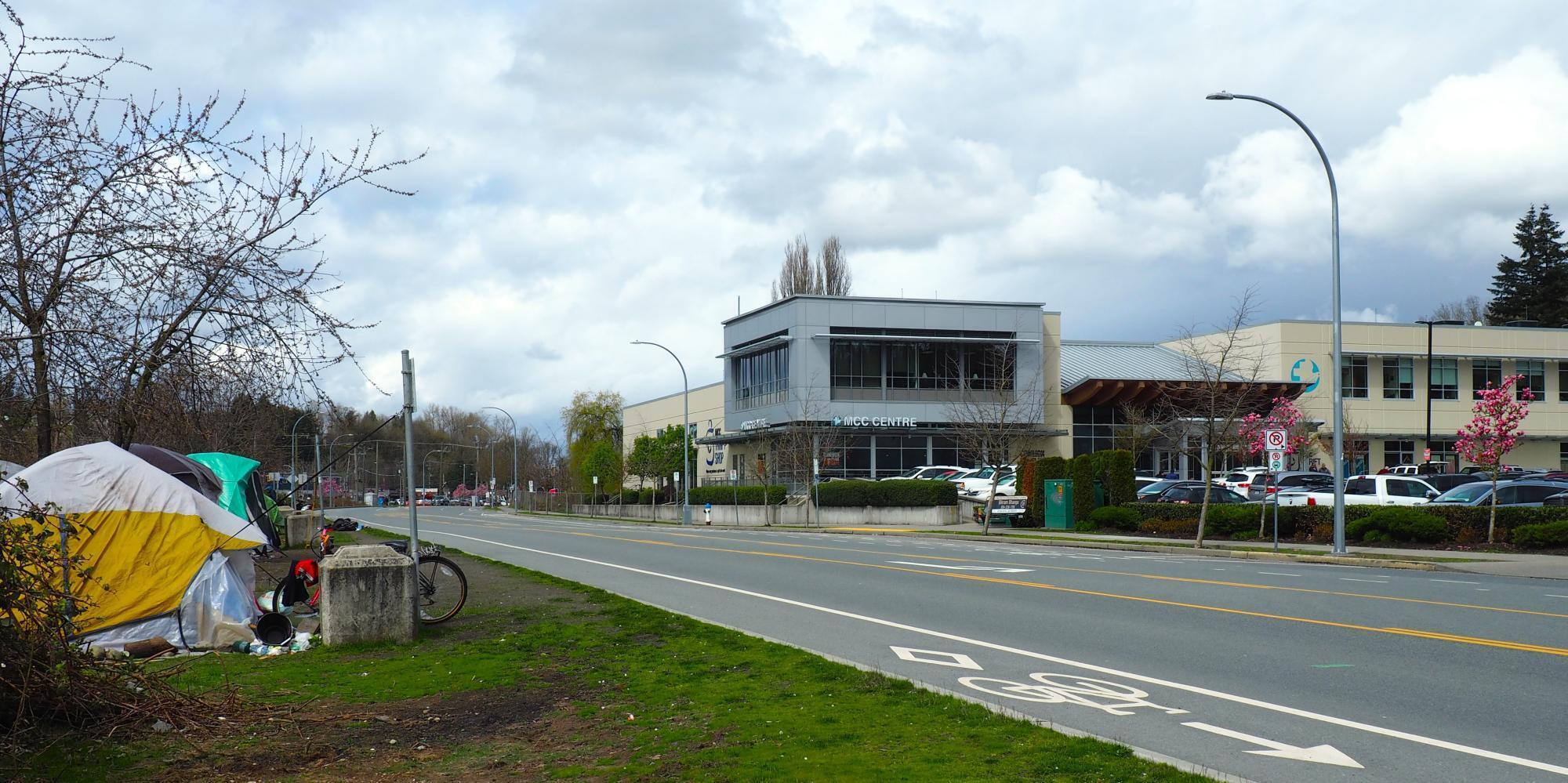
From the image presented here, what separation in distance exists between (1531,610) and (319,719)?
44.7 feet

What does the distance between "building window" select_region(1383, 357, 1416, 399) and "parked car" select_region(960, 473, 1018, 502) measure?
109ft

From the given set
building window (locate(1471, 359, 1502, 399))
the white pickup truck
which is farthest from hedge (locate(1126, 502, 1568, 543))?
building window (locate(1471, 359, 1502, 399))

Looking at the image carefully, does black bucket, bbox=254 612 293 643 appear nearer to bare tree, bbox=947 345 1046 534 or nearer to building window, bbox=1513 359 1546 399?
bare tree, bbox=947 345 1046 534

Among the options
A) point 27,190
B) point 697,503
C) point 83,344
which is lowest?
point 697,503

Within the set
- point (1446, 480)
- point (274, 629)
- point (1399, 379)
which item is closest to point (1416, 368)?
point (1399, 379)

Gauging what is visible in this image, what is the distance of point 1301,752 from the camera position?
7.49m

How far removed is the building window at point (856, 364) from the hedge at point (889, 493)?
11683 mm

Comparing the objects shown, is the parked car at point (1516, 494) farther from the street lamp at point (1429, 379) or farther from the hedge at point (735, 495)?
the street lamp at point (1429, 379)

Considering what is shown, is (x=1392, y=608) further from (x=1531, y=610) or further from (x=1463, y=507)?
(x=1463, y=507)

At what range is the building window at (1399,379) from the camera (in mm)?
72125

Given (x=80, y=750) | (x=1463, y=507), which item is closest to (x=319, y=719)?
(x=80, y=750)

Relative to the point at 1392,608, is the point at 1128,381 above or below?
above

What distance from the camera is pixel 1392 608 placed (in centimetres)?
1505

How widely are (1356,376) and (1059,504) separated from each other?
38330 mm
